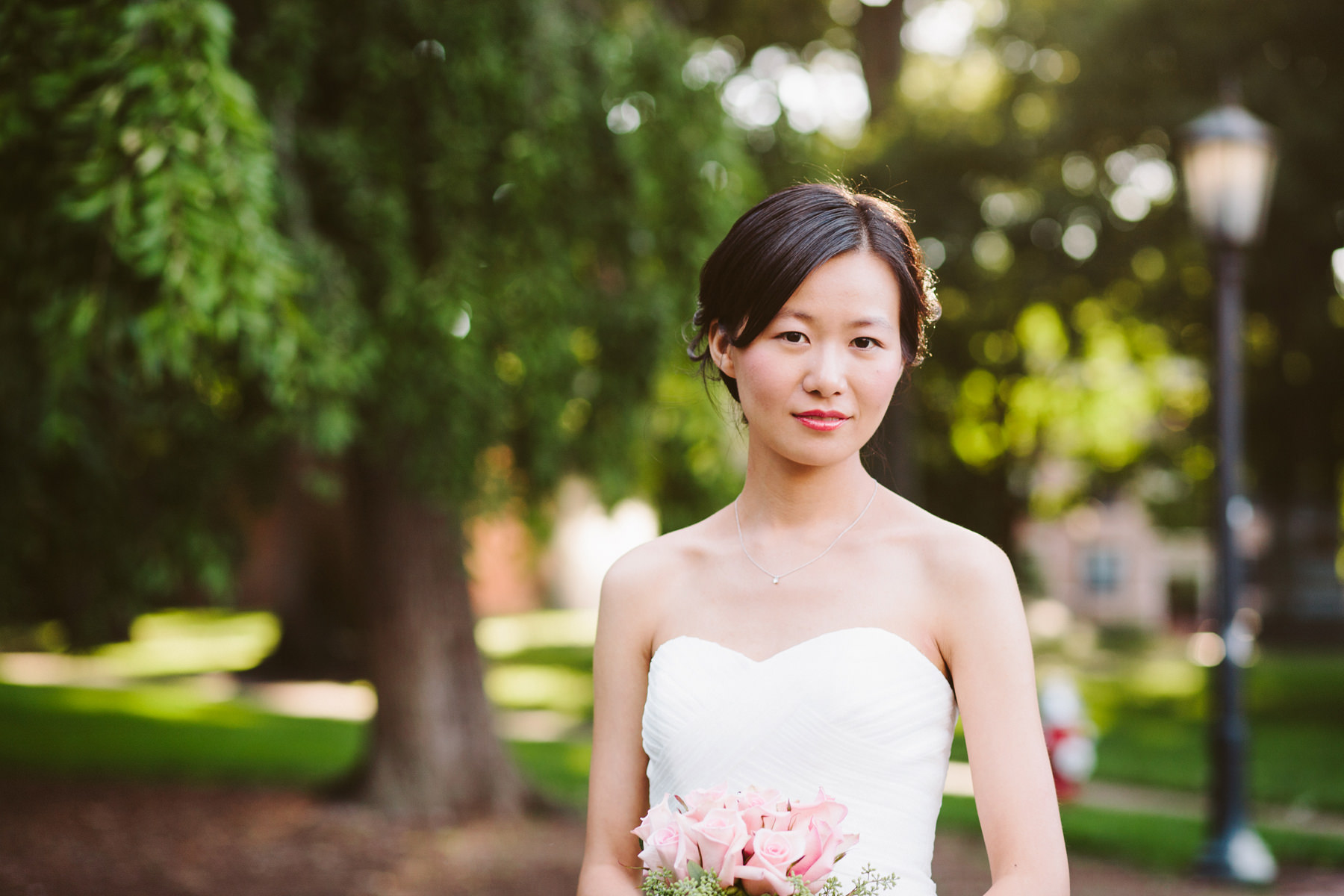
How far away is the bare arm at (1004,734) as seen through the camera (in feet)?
6.25

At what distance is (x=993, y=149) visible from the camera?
16.2 meters

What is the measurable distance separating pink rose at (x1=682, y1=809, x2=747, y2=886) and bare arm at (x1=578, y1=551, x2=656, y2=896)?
444mm

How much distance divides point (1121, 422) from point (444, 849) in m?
26.1

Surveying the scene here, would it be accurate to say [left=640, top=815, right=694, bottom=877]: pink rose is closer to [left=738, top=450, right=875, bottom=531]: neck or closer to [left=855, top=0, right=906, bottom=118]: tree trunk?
[left=738, top=450, right=875, bottom=531]: neck

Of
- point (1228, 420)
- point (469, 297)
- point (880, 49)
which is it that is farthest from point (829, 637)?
point (880, 49)

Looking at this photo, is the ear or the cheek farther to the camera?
the ear

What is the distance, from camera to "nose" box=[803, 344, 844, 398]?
200 centimetres

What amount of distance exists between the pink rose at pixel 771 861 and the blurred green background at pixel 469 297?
1543 millimetres

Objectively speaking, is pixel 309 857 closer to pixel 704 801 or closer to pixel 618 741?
pixel 618 741

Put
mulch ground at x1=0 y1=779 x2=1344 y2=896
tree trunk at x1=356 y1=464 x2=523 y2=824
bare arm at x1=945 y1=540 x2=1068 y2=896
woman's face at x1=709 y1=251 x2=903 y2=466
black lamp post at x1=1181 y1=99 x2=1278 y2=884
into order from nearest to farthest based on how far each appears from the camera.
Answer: bare arm at x1=945 y1=540 x2=1068 y2=896
woman's face at x1=709 y1=251 x2=903 y2=466
mulch ground at x1=0 y1=779 x2=1344 y2=896
black lamp post at x1=1181 y1=99 x2=1278 y2=884
tree trunk at x1=356 y1=464 x2=523 y2=824

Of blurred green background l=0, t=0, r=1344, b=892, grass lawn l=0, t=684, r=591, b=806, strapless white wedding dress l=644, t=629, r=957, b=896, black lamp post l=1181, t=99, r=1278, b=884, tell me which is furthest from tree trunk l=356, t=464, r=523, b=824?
strapless white wedding dress l=644, t=629, r=957, b=896

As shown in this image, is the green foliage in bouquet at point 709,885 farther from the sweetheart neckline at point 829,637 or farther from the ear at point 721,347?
the ear at point 721,347

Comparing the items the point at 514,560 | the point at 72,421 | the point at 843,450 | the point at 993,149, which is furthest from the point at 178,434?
the point at 993,149

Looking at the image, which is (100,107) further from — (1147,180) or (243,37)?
(1147,180)
